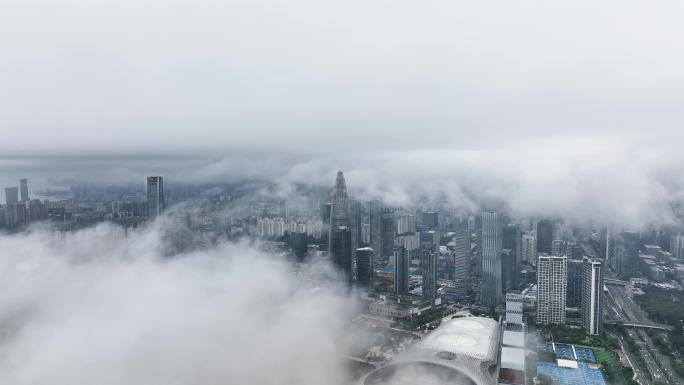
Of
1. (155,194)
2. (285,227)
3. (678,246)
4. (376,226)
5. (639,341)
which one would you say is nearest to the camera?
(155,194)

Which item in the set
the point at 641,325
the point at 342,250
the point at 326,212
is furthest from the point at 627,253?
the point at 326,212

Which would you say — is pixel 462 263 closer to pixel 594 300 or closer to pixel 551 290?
pixel 551 290

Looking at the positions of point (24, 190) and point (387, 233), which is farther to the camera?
point (387, 233)

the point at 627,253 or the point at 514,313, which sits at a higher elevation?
the point at 627,253

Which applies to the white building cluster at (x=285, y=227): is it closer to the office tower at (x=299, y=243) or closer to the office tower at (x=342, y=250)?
the office tower at (x=299, y=243)

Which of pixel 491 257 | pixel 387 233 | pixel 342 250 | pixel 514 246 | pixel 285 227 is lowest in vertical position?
pixel 491 257

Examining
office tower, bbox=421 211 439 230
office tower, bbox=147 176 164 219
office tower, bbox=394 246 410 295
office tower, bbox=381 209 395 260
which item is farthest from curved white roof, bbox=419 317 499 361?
office tower, bbox=421 211 439 230

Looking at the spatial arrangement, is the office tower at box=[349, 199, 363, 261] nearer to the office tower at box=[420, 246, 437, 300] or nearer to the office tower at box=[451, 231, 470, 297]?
the office tower at box=[420, 246, 437, 300]
